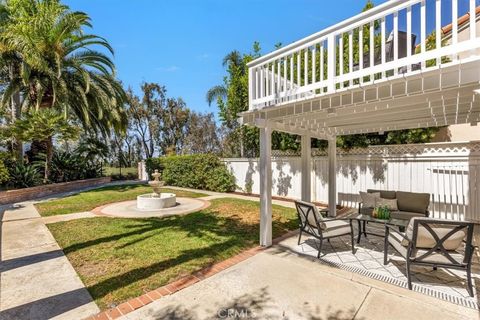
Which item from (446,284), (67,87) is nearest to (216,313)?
(446,284)

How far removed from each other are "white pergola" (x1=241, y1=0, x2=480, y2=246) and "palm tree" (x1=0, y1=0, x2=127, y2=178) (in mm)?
11482

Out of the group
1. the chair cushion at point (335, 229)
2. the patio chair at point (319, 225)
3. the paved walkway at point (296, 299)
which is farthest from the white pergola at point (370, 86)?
the paved walkway at point (296, 299)

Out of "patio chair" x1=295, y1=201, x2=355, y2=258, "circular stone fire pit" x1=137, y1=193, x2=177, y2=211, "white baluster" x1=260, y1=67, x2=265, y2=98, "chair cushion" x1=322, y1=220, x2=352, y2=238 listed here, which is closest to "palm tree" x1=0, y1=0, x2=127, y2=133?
"circular stone fire pit" x1=137, y1=193, x2=177, y2=211

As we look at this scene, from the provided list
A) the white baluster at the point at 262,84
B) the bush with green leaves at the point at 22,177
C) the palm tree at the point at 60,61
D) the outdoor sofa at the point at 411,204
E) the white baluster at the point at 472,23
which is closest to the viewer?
the white baluster at the point at 472,23

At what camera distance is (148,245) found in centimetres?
544

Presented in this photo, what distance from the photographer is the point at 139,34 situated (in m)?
14.1

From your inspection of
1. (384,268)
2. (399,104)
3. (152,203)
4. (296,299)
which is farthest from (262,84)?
(152,203)

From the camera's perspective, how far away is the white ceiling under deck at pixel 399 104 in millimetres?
3094

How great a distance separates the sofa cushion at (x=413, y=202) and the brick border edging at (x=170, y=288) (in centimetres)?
481

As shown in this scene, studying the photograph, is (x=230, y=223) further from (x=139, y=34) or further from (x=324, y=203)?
(x=139, y=34)

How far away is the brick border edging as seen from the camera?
314 cm

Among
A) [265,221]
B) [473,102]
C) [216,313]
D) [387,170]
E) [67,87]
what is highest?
[67,87]

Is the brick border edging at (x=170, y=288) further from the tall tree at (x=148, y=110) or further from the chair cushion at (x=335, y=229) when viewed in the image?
the tall tree at (x=148, y=110)

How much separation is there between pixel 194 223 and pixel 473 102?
21.6 ft
